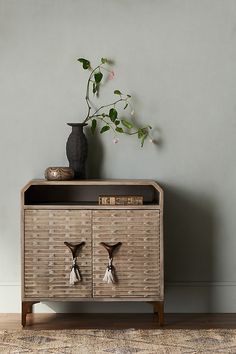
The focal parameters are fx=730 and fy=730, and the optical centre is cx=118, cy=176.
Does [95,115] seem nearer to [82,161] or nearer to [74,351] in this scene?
[82,161]

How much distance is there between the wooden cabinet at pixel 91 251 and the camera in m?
4.12

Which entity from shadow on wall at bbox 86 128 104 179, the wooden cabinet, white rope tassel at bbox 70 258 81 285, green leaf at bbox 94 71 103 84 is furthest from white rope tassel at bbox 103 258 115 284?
green leaf at bbox 94 71 103 84

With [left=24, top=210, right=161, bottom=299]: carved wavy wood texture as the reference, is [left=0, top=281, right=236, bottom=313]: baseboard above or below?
below

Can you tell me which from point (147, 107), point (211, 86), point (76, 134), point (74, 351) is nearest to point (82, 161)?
point (76, 134)

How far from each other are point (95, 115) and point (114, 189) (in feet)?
1.53

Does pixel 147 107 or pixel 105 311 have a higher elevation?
pixel 147 107

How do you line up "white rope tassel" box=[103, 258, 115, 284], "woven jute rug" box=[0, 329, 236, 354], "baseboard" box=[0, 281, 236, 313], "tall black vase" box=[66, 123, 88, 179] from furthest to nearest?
"baseboard" box=[0, 281, 236, 313] < "tall black vase" box=[66, 123, 88, 179] < "white rope tassel" box=[103, 258, 115, 284] < "woven jute rug" box=[0, 329, 236, 354]

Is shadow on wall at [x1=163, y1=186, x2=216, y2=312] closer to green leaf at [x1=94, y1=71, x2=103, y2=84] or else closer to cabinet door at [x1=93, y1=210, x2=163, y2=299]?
cabinet door at [x1=93, y1=210, x2=163, y2=299]

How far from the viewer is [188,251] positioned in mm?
4512

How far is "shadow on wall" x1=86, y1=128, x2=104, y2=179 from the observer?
4.47 meters

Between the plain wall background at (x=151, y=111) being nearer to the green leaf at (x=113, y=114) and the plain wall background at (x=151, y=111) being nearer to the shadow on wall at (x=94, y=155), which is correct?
the shadow on wall at (x=94, y=155)

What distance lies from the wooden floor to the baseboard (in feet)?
0.19

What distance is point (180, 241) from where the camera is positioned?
14.8ft

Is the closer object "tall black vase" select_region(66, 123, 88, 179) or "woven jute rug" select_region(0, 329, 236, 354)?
"woven jute rug" select_region(0, 329, 236, 354)
